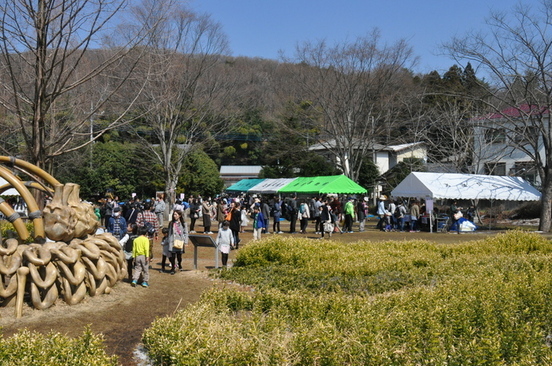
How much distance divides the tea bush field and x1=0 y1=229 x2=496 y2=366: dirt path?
0.91 meters

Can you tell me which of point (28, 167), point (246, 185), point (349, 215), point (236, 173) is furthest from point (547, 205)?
point (236, 173)

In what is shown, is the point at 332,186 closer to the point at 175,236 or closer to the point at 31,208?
the point at 175,236

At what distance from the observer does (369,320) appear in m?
6.42

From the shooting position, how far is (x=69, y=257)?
8.90 m

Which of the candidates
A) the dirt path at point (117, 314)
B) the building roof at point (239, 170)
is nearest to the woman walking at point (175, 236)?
the dirt path at point (117, 314)

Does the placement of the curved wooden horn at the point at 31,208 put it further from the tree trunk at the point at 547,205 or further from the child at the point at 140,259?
the tree trunk at the point at 547,205

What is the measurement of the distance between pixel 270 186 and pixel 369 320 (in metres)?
31.4

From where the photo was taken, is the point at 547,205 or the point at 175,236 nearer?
the point at 175,236

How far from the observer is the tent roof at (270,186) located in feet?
121

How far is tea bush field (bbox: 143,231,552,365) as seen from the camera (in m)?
5.24

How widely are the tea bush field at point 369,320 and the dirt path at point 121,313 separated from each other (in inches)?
35.8

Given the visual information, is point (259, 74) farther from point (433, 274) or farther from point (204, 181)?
point (433, 274)

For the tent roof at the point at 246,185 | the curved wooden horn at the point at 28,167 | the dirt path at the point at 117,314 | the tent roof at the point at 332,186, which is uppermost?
the tent roof at the point at 246,185

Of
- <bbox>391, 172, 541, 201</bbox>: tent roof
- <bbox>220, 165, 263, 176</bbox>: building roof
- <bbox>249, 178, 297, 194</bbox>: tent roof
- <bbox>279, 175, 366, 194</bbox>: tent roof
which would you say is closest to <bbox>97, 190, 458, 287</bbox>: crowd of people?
<bbox>391, 172, 541, 201</bbox>: tent roof
